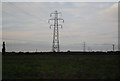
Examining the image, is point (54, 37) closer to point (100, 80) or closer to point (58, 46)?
point (58, 46)

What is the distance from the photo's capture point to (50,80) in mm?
10867

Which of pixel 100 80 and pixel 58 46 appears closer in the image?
pixel 100 80

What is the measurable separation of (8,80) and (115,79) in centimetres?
490

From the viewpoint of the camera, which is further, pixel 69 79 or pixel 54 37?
pixel 54 37

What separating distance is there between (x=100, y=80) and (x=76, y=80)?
3.57 ft

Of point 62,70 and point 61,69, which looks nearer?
point 62,70

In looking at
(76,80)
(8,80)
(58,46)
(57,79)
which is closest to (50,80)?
(57,79)

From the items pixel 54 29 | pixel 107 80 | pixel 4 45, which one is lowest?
pixel 107 80

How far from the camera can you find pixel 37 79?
1094 cm

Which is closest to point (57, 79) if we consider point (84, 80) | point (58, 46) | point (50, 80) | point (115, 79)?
point (50, 80)

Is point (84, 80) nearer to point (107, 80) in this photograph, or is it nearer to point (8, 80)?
point (107, 80)

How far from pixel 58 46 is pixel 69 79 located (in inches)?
1037

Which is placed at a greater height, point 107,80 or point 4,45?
point 4,45

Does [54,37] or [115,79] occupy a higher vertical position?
[54,37]
